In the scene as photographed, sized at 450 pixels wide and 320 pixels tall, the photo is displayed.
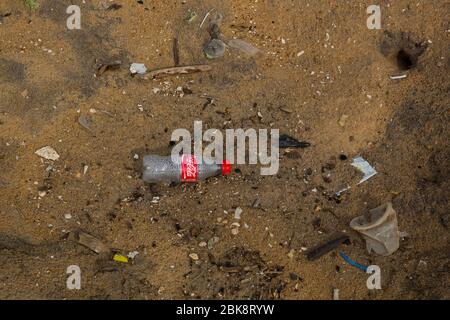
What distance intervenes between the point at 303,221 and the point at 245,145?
0.90 m

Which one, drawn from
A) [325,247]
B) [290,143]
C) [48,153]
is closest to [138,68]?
[48,153]

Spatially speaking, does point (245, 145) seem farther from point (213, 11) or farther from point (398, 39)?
point (398, 39)

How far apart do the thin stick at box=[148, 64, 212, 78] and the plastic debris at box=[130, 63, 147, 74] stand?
0.10 metres

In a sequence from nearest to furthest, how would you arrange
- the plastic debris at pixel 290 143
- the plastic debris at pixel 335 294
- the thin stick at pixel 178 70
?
the plastic debris at pixel 335 294, the plastic debris at pixel 290 143, the thin stick at pixel 178 70

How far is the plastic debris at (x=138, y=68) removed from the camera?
4.65 meters

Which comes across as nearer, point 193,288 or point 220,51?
point 193,288

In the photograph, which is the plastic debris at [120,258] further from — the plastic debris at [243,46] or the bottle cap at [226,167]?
the plastic debris at [243,46]

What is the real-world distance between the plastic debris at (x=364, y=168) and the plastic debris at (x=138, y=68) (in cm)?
224

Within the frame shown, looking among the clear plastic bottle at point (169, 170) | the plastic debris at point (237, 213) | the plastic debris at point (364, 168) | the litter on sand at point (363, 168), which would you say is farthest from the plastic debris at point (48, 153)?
the plastic debris at point (364, 168)

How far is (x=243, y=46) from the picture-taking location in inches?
189

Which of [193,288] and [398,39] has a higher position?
[398,39]

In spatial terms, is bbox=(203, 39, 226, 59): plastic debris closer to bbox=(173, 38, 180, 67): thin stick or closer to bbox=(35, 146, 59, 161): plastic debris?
bbox=(173, 38, 180, 67): thin stick

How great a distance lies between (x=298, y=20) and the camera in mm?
4801

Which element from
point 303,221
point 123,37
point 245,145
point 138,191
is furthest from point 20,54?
point 303,221
